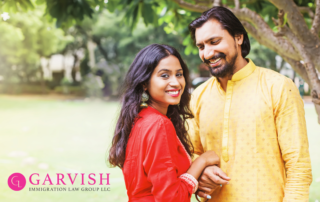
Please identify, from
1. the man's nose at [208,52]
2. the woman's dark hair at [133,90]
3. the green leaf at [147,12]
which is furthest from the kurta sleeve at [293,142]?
the green leaf at [147,12]

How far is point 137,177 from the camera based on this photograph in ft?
5.10

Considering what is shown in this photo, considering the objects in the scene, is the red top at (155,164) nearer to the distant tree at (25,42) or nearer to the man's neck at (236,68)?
the man's neck at (236,68)

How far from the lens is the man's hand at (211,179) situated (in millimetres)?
1675

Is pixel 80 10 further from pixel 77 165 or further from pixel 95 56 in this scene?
pixel 95 56

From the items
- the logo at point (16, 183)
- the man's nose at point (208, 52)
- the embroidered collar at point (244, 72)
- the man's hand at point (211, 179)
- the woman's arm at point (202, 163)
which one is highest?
the man's nose at point (208, 52)

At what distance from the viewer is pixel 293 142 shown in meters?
1.63

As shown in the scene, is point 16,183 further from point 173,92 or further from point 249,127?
point 249,127

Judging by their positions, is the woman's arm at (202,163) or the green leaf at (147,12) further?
the green leaf at (147,12)

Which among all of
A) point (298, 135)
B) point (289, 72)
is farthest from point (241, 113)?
point (289, 72)

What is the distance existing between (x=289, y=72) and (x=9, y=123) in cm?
1678

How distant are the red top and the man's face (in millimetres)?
525

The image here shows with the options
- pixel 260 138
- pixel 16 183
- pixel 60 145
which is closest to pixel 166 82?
pixel 260 138

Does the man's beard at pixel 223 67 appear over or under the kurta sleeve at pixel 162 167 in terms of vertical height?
over

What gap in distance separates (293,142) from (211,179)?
541mm
